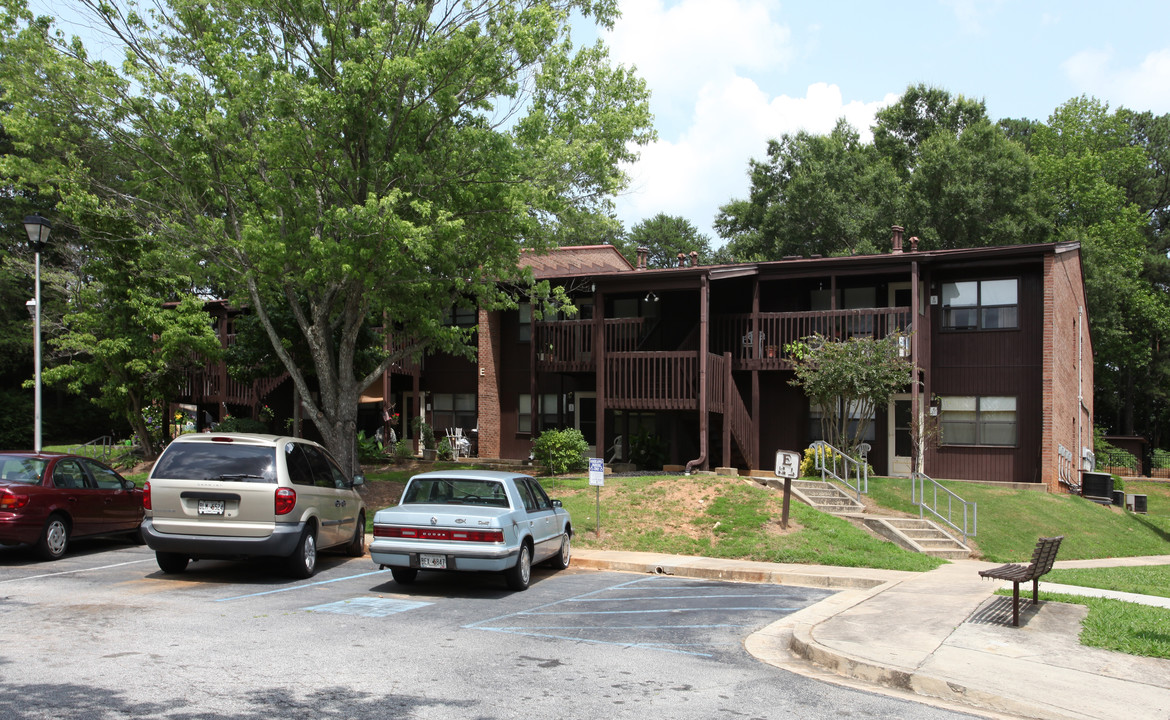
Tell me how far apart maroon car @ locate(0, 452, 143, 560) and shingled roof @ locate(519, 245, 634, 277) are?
1370cm

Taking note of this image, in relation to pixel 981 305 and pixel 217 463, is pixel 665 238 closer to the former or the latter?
pixel 981 305

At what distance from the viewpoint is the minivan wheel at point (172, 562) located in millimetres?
12180

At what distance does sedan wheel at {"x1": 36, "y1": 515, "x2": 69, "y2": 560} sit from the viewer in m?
12.9

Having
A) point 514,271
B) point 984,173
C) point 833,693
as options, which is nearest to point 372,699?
point 833,693

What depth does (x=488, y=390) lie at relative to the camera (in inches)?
1168

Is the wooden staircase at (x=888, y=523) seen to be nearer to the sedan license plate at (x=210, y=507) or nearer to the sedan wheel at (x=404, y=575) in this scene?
the sedan wheel at (x=404, y=575)

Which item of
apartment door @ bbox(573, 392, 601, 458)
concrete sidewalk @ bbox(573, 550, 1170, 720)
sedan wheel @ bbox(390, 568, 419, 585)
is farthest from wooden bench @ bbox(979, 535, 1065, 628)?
apartment door @ bbox(573, 392, 601, 458)

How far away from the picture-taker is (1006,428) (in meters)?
24.8

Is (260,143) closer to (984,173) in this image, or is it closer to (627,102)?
(627,102)

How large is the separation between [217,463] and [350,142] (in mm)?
9273

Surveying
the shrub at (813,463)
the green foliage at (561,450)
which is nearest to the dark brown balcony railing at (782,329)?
the shrub at (813,463)

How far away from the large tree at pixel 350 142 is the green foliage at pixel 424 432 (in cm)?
865

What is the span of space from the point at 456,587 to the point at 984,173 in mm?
39476

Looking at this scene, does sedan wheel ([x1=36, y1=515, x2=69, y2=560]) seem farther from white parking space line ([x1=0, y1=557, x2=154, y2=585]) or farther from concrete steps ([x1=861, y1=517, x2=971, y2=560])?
concrete steps ([x1=861, y1=517, x2=971, y2=560])
